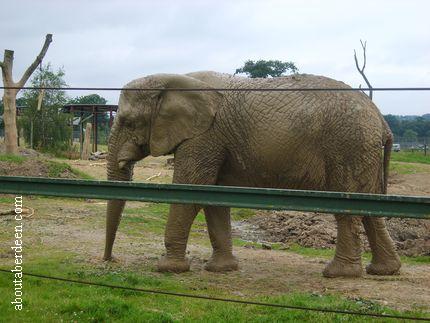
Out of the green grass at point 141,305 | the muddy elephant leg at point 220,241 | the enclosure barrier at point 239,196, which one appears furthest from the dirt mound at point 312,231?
the enclosure barrier at point 239,196

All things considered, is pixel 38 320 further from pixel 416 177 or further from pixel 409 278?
pixel 416 177

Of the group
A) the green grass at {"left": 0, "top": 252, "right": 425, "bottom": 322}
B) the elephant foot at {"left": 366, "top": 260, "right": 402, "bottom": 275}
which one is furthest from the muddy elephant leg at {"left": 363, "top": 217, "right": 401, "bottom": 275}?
the green grass at {"left": 0, "top": 252, "right": 425, "bottom": 322}

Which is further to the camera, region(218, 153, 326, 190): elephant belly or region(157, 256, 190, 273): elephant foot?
region(157, 256, 190, 273): elephant foot

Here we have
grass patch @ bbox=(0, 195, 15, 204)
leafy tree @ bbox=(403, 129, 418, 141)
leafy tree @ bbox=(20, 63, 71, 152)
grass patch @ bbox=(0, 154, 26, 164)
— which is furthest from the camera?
leafy tree @ bbox=(403, 129, 418, 141)

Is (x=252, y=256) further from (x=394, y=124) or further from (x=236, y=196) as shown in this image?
(x=394, y=124)

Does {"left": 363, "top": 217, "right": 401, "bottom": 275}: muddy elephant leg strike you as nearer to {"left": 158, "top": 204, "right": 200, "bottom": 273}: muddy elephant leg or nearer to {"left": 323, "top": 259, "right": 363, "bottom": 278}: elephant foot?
{"left": 323, "top": 259, "right": 363, "bottom": 278}: elephant foot

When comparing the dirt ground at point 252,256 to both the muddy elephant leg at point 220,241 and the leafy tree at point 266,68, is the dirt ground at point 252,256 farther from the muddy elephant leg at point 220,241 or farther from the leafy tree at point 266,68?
the leafy tree at point 266,68

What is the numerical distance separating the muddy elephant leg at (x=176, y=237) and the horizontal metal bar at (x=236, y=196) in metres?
3.88

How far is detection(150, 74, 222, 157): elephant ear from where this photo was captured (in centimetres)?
865

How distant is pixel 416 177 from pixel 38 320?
66.6 feet

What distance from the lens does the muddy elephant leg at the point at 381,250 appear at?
875 cm

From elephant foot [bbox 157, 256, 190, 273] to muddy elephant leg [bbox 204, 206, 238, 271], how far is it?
50cm

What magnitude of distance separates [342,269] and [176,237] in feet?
7.46

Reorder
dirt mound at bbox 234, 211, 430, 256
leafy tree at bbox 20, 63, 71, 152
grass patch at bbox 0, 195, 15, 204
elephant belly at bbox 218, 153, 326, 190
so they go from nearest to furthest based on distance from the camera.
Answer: elephant belly at bbox 218, 153, 326, 190, dirt mound at bbox 234, 211, 430, 256, grass patch at bbox 0, 195, 15, 204, leafy tree at bbox 20, 63, 71, 152
